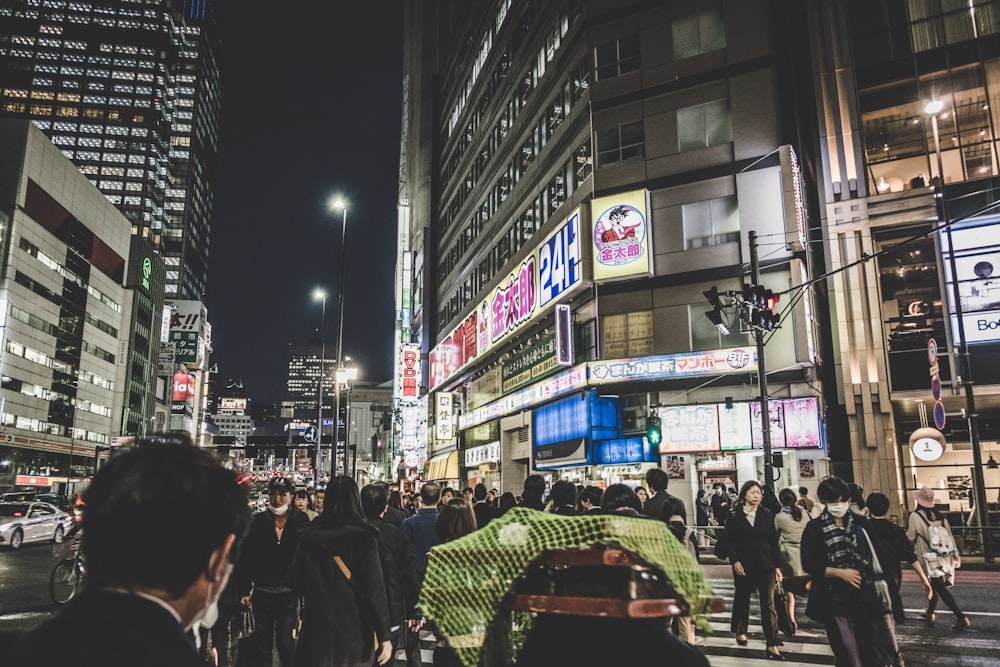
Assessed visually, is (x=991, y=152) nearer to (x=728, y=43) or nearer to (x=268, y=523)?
(x=728, y=43)

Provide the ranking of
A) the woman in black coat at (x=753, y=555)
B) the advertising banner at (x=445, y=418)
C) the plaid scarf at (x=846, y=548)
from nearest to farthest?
the plaid scarf at (x=846, y=548)
the woman in black coat at (x=753, y=555)
the advertising banner at (x=445, y=418)

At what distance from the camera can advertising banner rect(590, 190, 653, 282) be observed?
25578 millimetres

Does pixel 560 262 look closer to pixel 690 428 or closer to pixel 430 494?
pixel 690 428

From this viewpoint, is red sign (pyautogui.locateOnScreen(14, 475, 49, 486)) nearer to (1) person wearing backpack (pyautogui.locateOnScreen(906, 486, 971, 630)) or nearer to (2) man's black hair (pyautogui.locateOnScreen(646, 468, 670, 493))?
(2) man's black hair (pyautogui.locateOnScreen(646, 468, 670, 493))

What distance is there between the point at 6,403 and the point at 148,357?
39.9m

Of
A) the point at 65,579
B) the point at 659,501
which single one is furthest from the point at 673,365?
the point at 65,579

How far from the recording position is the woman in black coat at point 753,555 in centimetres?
886

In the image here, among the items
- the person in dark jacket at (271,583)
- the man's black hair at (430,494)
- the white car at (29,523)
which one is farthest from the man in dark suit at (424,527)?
the white car at (29,523)

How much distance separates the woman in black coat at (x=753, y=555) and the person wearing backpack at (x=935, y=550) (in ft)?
9.42

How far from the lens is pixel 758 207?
80.1 ft

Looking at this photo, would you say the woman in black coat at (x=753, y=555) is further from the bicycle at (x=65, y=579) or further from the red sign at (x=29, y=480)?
the red sign at (x=29, y=480)

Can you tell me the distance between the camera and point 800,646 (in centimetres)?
935

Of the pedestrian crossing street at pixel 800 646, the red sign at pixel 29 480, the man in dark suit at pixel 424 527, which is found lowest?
the pedestrian crossing street at pixel 800 646

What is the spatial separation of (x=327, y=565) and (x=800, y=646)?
701 cm
